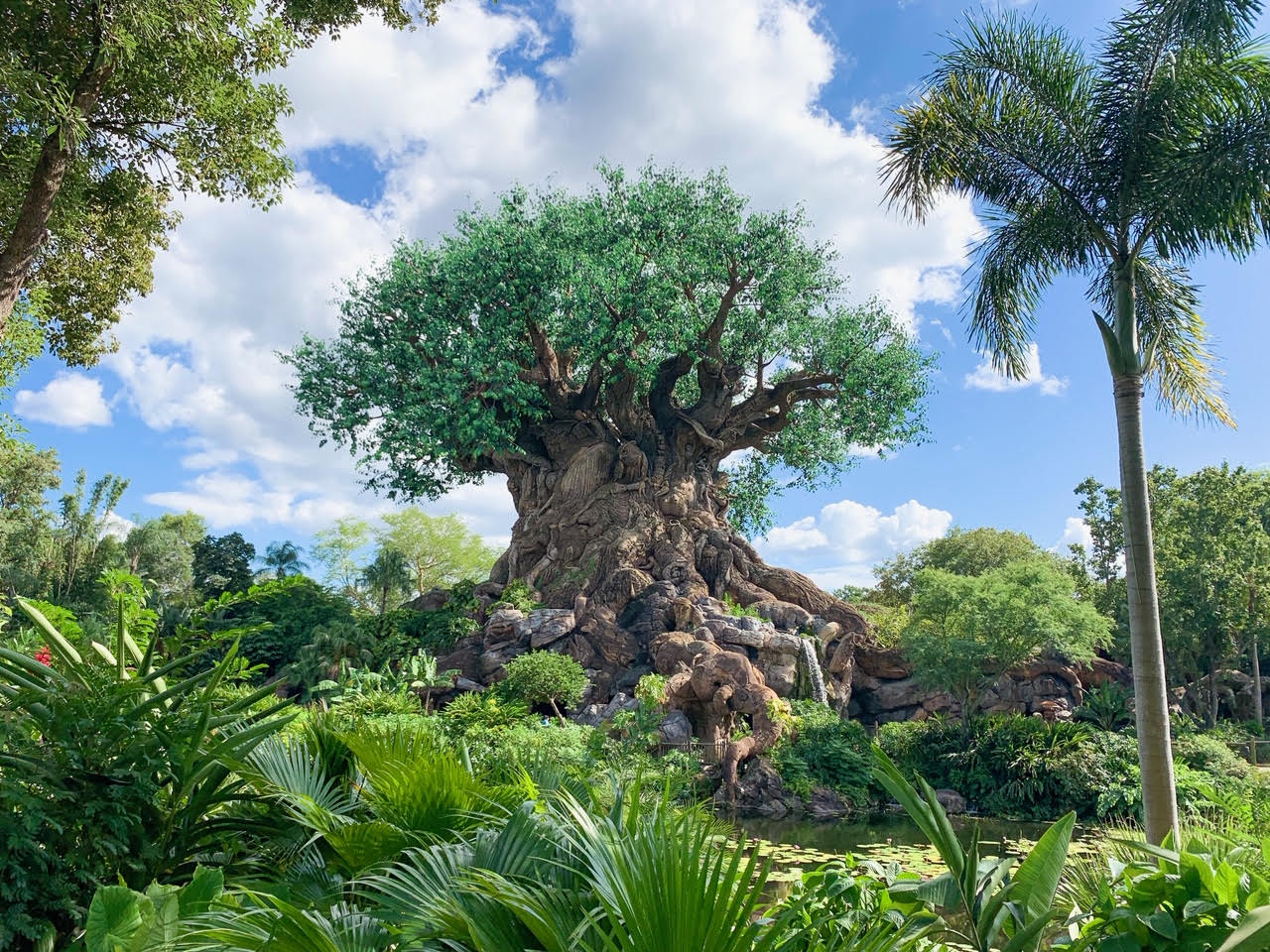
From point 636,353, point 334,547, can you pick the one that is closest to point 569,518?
point 636,353

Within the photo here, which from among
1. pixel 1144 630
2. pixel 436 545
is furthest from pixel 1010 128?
pixel 436 545

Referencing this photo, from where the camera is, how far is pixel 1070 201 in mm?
7410

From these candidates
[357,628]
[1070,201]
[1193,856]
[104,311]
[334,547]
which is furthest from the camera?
[334,547]

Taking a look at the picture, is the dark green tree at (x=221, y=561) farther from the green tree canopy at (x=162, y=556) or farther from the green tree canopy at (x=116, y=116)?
the green tree canopy at (x=116, y=116)

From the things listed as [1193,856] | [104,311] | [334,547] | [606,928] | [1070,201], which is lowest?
[606,928]

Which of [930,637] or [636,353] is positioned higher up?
[636,353]

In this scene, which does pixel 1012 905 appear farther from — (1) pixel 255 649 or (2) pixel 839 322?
(1) pixel 255 649

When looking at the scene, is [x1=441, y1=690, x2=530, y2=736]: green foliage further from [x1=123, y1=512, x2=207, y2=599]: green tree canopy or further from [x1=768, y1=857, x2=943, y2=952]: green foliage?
[x1=123, y1=512, x2=207, y2=599]: green tree canopy

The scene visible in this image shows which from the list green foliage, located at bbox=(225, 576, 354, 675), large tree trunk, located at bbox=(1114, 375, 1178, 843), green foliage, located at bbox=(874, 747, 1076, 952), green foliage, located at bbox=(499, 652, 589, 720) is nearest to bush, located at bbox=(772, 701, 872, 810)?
green foliage, located at bbox=(499, 652, 589, 720)

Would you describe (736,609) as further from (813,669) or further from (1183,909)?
(1183,909)

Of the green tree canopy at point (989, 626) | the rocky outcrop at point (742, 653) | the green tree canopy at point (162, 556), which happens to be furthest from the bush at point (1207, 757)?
the green tree canopy at point (162, 556)

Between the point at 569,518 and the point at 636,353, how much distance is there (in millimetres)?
4122

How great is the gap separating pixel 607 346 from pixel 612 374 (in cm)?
113

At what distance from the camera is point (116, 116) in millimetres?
8445
